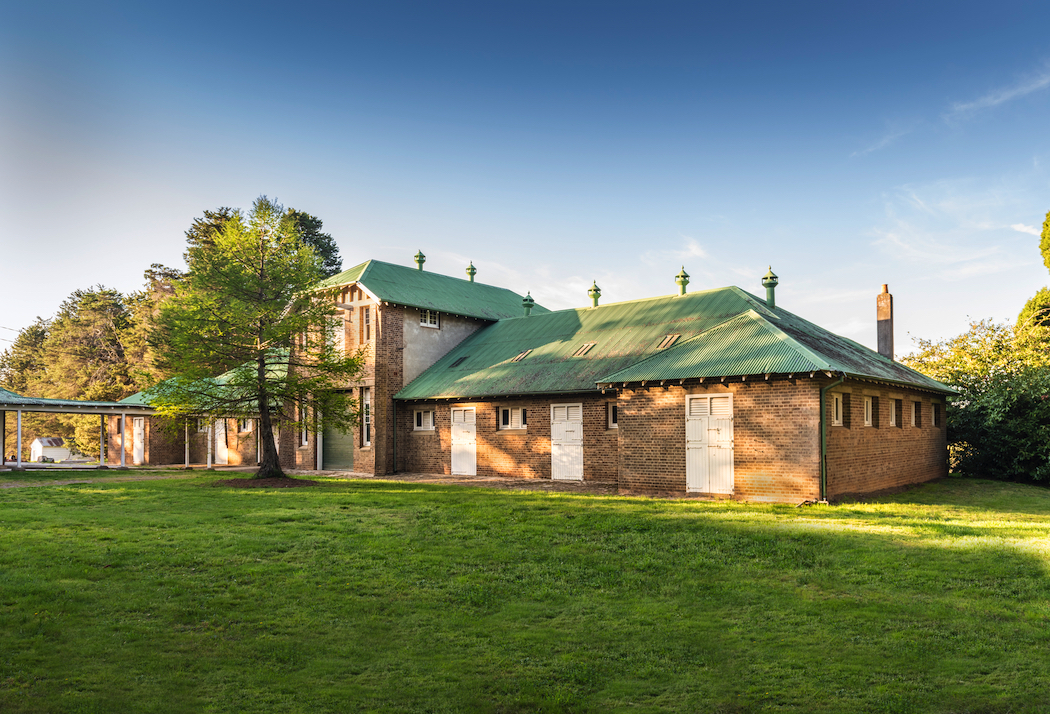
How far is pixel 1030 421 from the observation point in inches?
897

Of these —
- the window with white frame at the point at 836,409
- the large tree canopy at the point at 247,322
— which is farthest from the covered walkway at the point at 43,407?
the window with white frame at the point at 836,409

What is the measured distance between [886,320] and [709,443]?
543 inches

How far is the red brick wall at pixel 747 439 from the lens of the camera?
15883mm

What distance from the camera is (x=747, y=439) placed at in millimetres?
16688

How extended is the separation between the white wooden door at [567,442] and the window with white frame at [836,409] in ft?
23.6

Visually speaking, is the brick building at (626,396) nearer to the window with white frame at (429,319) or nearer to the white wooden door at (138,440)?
the window with white frame at (429,319)

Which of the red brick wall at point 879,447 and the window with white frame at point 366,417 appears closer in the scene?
the red brick wall at point 879,447

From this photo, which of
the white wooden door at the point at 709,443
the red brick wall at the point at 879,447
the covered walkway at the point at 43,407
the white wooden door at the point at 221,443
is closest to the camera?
the red brick wall at the point at 879,447

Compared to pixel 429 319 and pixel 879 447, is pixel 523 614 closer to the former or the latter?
pixel 879 447

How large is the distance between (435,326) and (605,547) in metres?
18.3

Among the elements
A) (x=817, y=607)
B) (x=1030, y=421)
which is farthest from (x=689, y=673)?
(x=1030, y=421)

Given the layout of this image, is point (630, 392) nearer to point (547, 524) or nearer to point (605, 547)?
point (547, 524)

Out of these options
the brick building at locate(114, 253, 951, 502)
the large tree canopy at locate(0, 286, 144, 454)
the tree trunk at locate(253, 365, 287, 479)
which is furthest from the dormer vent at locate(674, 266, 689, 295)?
the large tree canopy at locate(0, 286, 144, 454)

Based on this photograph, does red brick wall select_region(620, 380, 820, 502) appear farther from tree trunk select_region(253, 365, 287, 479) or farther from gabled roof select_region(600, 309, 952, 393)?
tree trunk select_region(253, 365, 287, 479)
